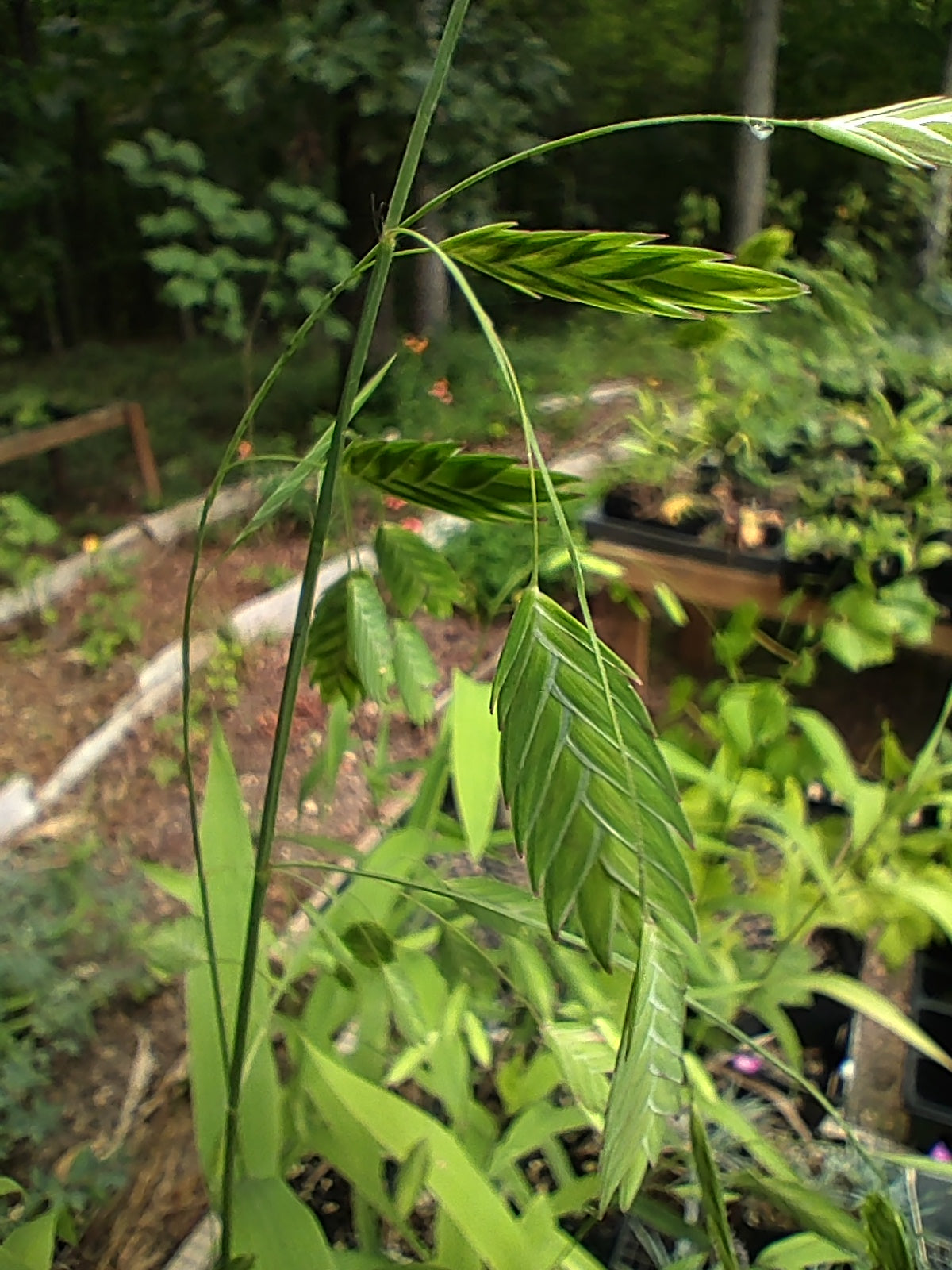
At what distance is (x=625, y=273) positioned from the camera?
26 cm

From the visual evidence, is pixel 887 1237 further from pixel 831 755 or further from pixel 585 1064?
pixel 831 755

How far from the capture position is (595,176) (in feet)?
9.43

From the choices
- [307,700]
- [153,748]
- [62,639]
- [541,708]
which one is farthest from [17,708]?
[541,708]

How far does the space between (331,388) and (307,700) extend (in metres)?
1.25

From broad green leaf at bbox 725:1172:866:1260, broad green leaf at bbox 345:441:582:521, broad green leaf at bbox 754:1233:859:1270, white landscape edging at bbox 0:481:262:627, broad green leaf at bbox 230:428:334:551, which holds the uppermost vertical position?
broad green leaf at bbox 345:441:582:521

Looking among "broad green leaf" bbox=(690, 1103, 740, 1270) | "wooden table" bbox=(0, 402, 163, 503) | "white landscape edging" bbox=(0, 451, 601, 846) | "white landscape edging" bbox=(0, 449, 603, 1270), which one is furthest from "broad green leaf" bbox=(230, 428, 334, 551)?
"wooden table" bbox=(0, 402, 163, 503)

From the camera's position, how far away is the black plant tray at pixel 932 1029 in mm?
880

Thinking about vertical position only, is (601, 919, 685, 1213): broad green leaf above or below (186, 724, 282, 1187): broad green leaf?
above

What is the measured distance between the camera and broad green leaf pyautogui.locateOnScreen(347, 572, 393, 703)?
1.46ft

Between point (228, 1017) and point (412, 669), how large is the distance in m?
0.27

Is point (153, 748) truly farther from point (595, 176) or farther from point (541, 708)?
point (595, 176)

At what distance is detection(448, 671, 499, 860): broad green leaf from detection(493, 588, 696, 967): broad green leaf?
1.35 ft

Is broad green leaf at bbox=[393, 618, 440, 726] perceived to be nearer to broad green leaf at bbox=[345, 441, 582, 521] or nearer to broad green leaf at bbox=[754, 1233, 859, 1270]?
broad green leaf at bbox=[345, 441, 582, 521]

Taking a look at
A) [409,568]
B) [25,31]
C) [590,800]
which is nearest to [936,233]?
[25,31]
